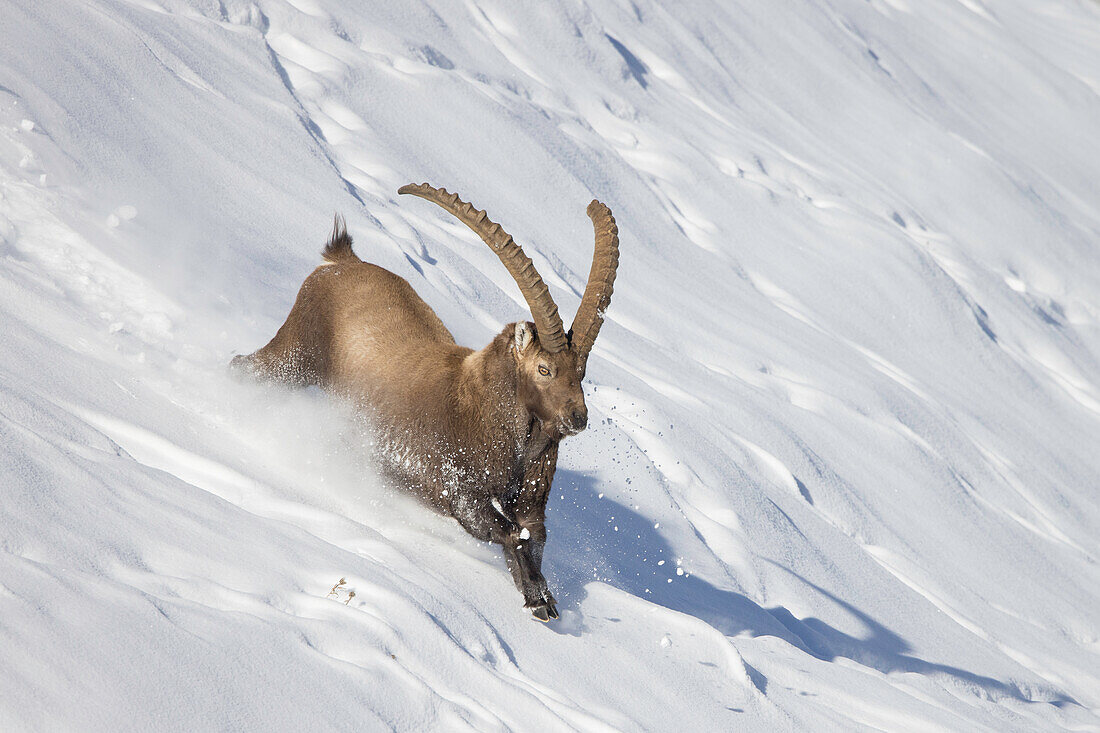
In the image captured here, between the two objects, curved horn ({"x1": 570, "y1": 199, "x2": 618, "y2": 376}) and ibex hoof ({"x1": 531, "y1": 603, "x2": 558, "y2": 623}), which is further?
curved horn ({"x1": 570, "y1": 199, "x2": 618, "y2": 376})

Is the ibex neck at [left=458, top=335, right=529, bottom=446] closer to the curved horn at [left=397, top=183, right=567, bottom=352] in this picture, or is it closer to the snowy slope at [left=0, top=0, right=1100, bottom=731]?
the curved horn at [left=397, top=183, right=567, bottom=352]

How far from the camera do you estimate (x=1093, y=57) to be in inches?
1218

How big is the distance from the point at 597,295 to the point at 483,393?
87 centimetres

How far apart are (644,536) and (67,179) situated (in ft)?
16.9

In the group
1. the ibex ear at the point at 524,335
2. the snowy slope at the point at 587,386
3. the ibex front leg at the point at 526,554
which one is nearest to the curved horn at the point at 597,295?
the ibex ear at the point at 524,335

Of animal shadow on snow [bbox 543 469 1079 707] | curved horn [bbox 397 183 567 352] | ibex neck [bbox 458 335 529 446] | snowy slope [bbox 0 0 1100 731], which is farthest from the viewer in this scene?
animal shadow on snow [bbox 543 469 1079 707]

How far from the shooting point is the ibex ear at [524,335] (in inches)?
217

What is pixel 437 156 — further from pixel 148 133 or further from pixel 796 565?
pixel 796 565

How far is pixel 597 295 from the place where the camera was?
5598 mm

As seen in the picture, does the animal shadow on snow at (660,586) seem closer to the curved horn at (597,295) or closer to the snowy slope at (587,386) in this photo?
the snowy slope at (587,386)

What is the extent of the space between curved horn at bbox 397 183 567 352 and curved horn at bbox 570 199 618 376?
108mm

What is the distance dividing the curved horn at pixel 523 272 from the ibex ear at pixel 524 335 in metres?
0.06

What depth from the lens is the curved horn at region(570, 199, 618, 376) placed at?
18.2 feet

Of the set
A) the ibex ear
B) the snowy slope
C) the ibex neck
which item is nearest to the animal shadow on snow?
the snowy slope
